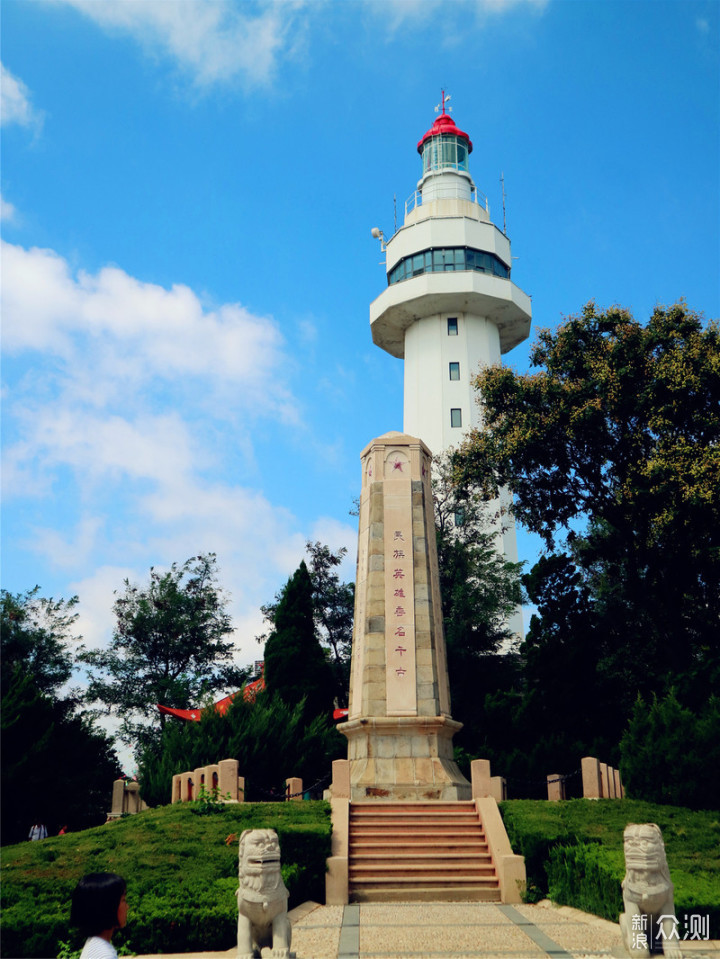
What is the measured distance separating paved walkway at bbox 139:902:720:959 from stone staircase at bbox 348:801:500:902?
1.37 feet

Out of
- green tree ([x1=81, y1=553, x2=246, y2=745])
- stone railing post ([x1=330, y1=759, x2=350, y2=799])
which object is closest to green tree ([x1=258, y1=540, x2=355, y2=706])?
green tree ([x1=81, y1=553, x2=246, y2=745])

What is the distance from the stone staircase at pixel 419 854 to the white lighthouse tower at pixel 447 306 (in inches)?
A: 896

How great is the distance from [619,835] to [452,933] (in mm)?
3592

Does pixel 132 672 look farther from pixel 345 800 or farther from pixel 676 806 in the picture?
pixel 676 806

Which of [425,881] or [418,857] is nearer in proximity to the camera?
[425,881]

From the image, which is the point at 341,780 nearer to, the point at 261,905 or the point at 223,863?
the point at 223,863

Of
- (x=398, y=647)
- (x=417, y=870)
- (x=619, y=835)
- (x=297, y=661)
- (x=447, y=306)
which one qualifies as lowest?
(x=417, y=870)

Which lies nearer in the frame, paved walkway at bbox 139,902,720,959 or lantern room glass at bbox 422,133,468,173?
paved walkway at bbox 139,902,720,959

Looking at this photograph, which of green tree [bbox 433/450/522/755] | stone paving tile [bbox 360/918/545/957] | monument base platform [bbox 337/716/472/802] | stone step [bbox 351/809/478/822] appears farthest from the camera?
green tree [bbox 433/450/522/755]

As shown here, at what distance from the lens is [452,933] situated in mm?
10031

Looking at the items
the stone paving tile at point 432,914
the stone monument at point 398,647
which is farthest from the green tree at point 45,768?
the stone paving tile at point 432,914

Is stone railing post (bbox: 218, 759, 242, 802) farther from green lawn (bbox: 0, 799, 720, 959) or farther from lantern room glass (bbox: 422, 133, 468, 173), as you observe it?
lantern room glass (bbox: 422, 133, 468, 173)

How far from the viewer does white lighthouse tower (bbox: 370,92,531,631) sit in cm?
3891

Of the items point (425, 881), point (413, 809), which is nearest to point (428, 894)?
point (425, 881)
